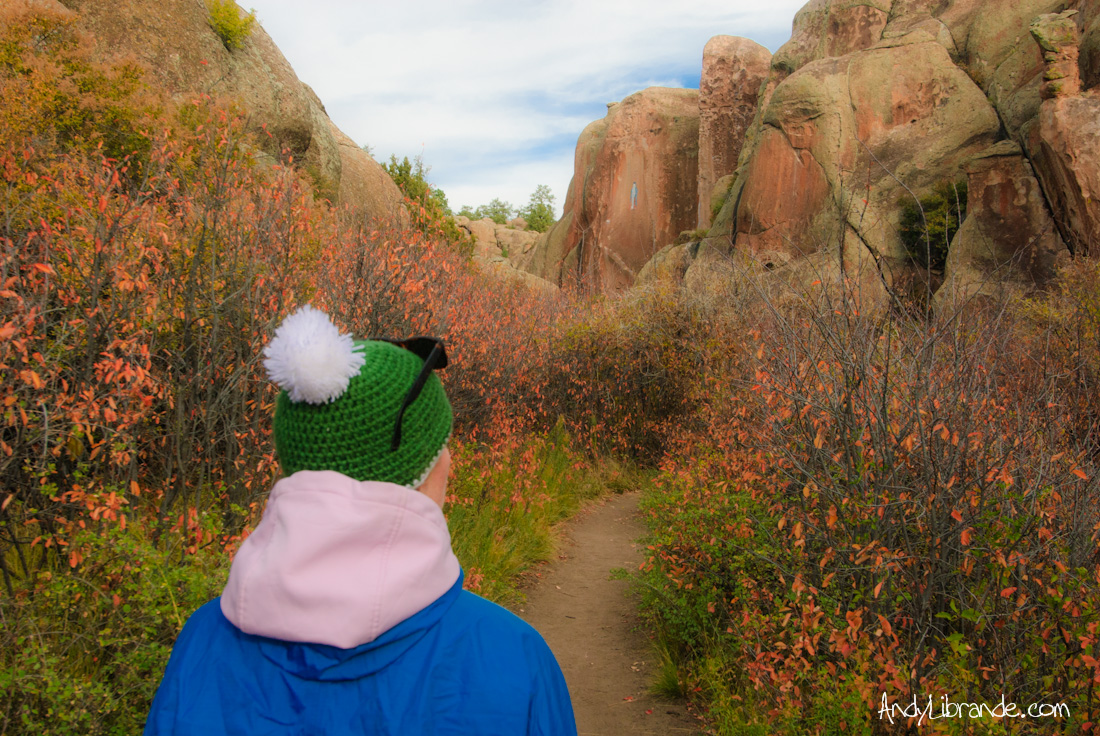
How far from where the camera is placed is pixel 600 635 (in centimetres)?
585

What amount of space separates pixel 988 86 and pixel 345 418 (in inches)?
801

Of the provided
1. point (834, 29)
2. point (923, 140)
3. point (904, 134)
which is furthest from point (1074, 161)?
point (834, 29)

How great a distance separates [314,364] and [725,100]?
2954cm

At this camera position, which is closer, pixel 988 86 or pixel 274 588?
pixel 274 588

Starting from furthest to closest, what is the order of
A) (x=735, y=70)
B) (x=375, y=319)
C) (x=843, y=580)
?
1. (x=735, y=70)
2. (x=375, y=319)
3. (x=843, y=580)

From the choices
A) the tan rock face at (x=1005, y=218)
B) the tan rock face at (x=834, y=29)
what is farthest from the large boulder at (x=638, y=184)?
the tan rock face at (x=1005, y=218)

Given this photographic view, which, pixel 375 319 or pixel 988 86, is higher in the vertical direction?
pixel 988 86

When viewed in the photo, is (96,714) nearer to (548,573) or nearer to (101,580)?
(101,580)

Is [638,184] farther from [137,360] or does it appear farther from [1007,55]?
[137,360]

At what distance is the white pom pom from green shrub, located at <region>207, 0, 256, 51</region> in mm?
17516

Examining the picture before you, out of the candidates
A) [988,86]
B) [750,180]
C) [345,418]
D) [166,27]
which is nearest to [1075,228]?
[988,86]

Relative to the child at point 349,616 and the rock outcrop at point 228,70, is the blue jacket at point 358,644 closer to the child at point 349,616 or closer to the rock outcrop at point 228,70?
the child at point 349,616

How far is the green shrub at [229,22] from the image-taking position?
1545 cm

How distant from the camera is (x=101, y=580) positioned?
3436mm
